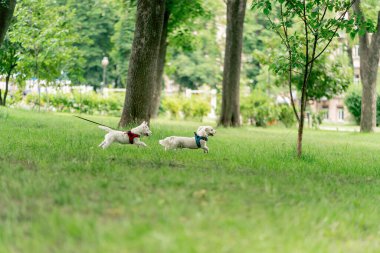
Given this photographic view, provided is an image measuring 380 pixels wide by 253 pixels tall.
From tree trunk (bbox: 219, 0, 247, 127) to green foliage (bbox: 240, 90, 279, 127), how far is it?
23.0 feet

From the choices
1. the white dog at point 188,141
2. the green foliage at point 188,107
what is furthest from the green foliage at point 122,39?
the white dog at point 188,141

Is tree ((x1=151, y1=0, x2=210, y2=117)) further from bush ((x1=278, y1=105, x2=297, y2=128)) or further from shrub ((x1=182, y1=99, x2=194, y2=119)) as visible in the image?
bush ((x1=278, y1=105, x2=297, y2=128))

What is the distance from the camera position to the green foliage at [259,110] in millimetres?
30859

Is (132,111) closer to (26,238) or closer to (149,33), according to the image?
(149,33)

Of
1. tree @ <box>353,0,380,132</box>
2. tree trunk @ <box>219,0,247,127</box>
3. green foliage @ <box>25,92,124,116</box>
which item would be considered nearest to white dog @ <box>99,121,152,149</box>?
tree trunk @ <box>219,0,247,127</box>

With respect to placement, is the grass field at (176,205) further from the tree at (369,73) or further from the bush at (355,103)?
the bush at (355,103)

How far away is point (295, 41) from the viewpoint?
10.9m

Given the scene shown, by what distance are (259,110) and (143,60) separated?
17335 mm

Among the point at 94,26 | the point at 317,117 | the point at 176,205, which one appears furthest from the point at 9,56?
the point at 176,205

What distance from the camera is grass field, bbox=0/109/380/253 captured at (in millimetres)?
3959

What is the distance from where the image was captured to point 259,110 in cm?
3083

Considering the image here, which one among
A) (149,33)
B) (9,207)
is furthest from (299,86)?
(9,207)

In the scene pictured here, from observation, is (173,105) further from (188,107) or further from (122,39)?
(122,39)

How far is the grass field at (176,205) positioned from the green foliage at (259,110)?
22.3m
